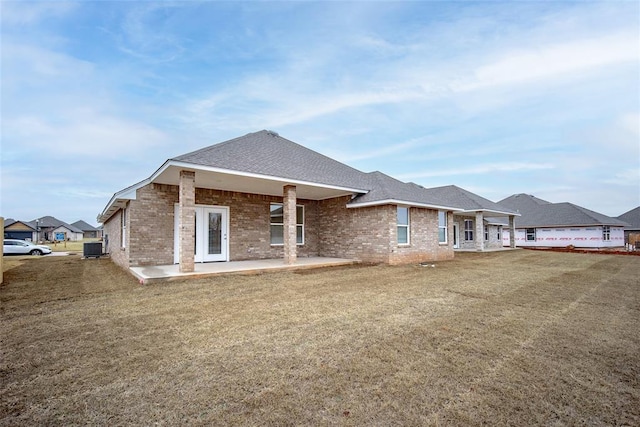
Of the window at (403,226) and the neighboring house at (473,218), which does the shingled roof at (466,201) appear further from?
the window at (403,226)

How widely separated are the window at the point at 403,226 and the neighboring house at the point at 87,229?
3511 inches

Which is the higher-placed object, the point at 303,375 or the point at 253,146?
the point at 253,146

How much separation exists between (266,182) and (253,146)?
201 centimetres

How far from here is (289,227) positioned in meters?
11.8

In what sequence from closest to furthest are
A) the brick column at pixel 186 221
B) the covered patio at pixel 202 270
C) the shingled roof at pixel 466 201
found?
1. the covered patio at pixel 202 270
2. the brick column at pixel 186 221
3. the shingled roof at pixel 466 201

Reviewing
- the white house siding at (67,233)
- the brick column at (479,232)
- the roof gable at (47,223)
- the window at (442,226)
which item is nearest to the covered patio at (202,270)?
the window at (442,226)

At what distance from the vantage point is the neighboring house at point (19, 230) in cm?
4900

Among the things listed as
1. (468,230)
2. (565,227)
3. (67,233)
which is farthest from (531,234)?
(67,233)

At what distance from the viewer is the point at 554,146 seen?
2073 cm

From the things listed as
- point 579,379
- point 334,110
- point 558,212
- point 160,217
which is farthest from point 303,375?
point 558,212

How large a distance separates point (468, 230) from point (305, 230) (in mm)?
16463

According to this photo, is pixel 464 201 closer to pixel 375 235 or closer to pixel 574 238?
pixel 375 235

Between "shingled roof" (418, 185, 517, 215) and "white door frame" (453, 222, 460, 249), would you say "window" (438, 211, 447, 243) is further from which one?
"white door frame" (453, 222, 460, 249)

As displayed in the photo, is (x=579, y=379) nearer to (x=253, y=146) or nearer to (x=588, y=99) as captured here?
(x=253, y=146)
